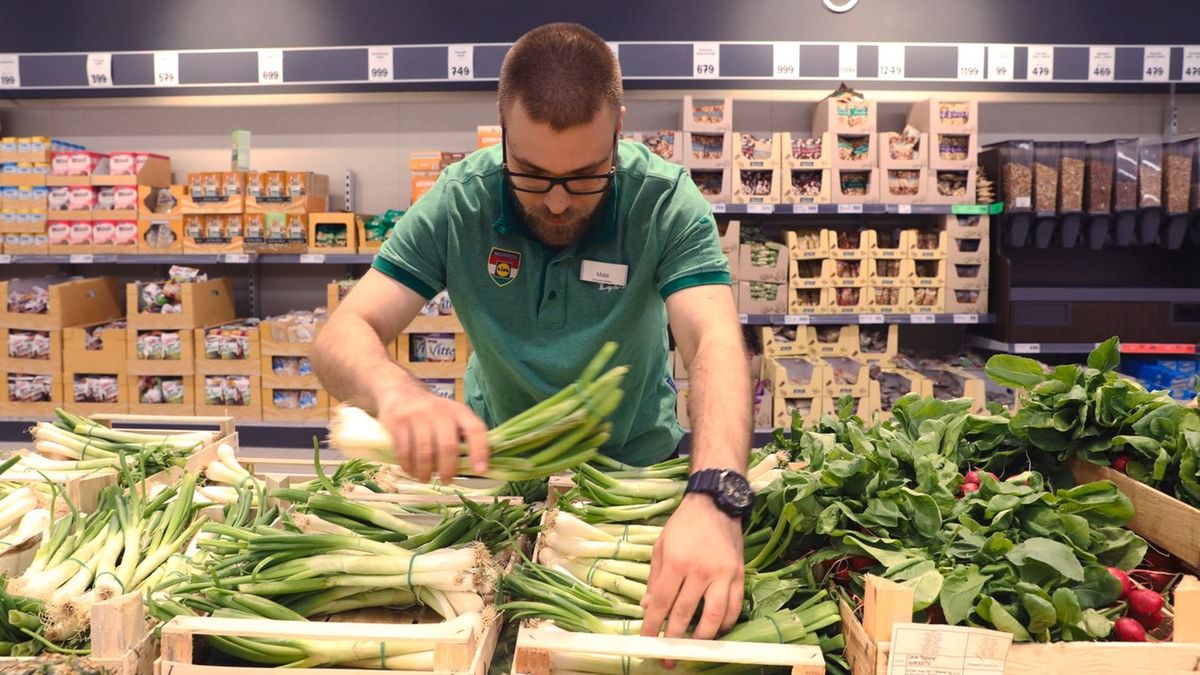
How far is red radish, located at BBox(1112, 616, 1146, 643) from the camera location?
1.36 metres

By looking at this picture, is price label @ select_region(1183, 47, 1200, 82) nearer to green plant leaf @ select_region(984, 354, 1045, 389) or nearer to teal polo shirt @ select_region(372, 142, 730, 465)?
green plant leaf @ select_region(984, 354, 1045, 389)

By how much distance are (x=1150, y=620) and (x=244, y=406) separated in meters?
4.45

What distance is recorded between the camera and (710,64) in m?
4.61

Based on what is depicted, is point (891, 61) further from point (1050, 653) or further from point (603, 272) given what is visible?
point (1050, 653)

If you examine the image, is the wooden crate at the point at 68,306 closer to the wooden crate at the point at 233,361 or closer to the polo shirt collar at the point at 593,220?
the wooden crate at the point at 233,361

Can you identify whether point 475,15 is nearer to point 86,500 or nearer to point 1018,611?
point 86,500

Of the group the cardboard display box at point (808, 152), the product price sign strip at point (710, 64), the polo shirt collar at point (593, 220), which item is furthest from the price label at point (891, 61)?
the polo shirt collar at point (593, 220)

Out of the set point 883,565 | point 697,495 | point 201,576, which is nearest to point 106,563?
point 201,576

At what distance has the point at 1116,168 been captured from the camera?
458 cm

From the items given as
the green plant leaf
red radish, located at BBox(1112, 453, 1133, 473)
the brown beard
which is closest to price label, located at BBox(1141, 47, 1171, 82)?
the green plant leaf

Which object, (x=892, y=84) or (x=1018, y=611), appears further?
(x=892, y=84)

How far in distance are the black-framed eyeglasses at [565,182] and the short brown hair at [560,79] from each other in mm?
112

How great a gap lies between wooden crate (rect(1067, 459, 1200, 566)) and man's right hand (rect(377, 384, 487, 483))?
1.18 metres

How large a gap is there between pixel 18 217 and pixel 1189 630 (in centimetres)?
564
